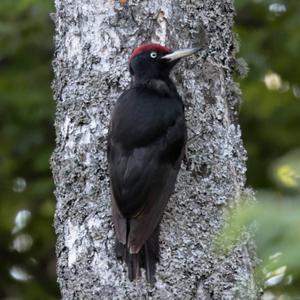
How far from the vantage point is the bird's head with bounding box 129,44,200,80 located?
12.0 ft

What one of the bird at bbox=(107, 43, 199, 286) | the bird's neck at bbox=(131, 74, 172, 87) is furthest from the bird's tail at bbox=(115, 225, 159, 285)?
the bird's neck at bbox=(131, 74, 172, 87)

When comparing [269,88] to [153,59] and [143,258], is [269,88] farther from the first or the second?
[143,258]

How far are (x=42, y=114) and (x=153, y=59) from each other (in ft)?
7.68

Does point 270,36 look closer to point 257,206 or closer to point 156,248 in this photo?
point 156,248

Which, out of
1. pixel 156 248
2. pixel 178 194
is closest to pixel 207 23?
pixel 178 194

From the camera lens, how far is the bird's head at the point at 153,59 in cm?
366

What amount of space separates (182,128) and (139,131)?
214 mm

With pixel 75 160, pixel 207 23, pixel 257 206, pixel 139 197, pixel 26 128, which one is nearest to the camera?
pixel 257 206

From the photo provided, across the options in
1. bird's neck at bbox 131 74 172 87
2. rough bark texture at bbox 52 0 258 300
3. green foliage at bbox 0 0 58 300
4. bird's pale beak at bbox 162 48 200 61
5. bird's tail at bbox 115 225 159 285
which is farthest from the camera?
green foliage at bbox 0 0 58 300

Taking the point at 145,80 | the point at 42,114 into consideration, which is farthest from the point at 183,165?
the point at 42,114

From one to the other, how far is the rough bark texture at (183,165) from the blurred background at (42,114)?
6.38ft

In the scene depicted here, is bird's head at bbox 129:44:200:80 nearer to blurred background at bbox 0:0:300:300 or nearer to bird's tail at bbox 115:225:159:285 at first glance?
bird's tail at bbox 115:225:159:285

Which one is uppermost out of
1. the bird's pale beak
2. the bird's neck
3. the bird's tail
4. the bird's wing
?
the bird's pale beak

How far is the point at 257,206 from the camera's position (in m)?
1.19
